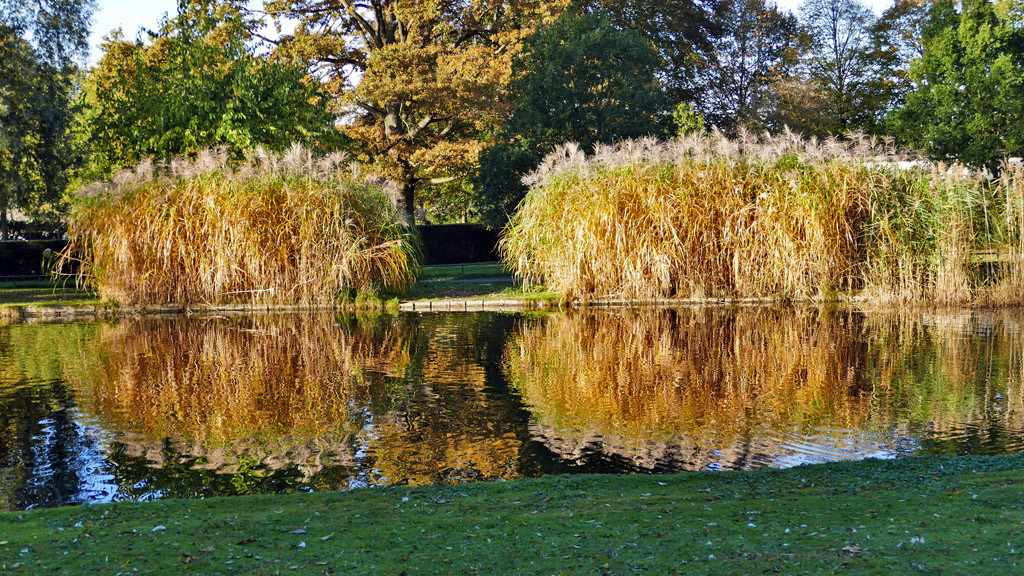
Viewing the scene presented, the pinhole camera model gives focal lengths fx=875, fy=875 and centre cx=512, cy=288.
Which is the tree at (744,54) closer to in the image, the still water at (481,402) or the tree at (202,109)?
the tree at (202,109)

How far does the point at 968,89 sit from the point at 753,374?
90.2 ft

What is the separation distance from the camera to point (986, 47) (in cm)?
3117

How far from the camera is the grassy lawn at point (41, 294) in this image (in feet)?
53.0

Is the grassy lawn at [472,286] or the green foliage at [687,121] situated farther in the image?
the green foliage at [687,121]

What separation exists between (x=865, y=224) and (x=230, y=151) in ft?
41.0

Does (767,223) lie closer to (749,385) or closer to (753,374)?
(753,374)

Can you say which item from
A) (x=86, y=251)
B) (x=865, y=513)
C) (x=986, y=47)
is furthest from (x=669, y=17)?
(x=865, y=513)

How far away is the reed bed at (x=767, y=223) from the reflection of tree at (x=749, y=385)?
198 cm

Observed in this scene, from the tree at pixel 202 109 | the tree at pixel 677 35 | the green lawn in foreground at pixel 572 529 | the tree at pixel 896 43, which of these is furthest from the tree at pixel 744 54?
the green lawn in foreground at pixel 572 529

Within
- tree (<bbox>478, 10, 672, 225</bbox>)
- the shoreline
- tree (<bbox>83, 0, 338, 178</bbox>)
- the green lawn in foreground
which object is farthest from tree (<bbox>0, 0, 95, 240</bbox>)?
the green lawn in foreground

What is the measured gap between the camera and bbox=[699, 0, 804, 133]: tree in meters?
33.8

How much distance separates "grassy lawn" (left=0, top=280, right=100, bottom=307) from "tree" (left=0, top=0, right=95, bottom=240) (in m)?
4.05

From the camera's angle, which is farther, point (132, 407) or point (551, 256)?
point (551, 256)

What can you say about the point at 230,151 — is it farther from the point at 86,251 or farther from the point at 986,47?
the point at 986,47
